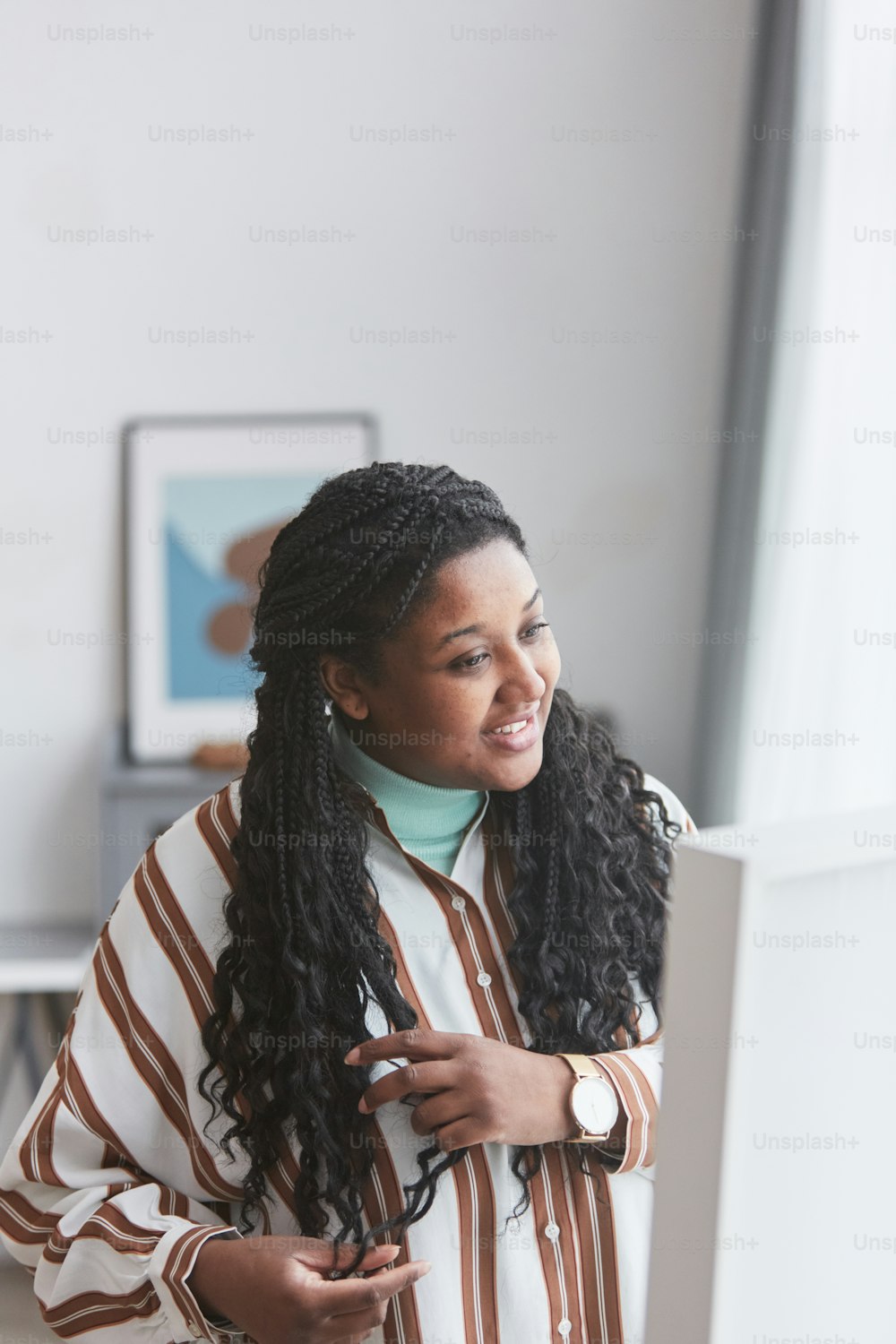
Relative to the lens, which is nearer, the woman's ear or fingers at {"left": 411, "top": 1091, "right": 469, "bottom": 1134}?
fingers at {"left": 411, "top": 1091, "right": 469, "bottom": 1134}

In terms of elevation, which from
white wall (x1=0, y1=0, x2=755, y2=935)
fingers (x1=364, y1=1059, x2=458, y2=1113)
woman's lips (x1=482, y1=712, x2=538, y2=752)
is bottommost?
fingers (x1=364, y1=1059, x2=458, y2=1113)

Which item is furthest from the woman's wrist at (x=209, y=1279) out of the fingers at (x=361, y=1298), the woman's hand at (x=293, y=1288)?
the fingers at (x=361, y=1298)

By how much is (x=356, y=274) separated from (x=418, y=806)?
236cm

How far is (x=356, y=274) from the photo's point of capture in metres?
3.31

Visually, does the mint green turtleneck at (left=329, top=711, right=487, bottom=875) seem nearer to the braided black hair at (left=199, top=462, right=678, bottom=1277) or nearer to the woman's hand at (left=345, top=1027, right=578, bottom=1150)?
the braided black hair at (left=199, top=462, right=678, bottom=1277)

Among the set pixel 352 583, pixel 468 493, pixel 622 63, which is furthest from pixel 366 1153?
pixel 622 63

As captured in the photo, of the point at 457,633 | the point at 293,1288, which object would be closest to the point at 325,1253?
the point at 293,1288

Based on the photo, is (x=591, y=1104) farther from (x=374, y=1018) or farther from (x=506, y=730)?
(x=506, y=730)

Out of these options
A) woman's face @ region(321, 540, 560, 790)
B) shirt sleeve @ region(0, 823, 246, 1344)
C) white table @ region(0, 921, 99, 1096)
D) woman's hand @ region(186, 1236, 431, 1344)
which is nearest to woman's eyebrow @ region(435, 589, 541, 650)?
woman's face @ region(321, 540, 560, 790)

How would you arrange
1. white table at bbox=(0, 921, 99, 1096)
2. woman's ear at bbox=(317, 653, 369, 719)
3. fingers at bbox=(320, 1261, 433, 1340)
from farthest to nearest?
white table at bbox=(0, 921, 99, 1096) < woman's ear at bbox=(317, 653, 369, 719) < fingers at bbox=(320, 1261, 433, 1340)

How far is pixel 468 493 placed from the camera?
1.25m

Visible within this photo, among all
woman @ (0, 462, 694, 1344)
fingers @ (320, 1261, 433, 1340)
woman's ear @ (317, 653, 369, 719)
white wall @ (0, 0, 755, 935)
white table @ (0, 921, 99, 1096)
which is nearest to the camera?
fingers @ (320, 1261, 433, 1340)

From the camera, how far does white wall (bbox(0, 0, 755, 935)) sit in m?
3.19

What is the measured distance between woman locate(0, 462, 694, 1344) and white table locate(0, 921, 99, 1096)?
1842 millimetres
